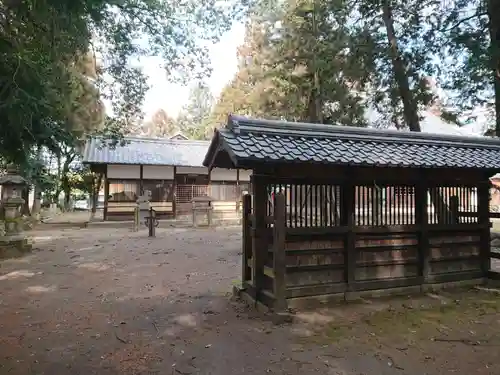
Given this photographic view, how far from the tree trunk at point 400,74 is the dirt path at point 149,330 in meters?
6.88

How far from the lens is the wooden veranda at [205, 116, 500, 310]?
5.16m

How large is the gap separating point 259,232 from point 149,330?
1937mm

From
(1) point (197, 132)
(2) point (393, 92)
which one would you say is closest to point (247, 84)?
(2) point (393, 92)

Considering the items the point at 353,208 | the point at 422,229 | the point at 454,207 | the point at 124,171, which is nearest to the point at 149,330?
the point at 353,208

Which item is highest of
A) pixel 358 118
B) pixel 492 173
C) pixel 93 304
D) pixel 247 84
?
pixel 247 84

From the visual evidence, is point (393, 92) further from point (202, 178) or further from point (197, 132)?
point (197, 132)

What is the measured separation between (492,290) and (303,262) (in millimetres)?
3507

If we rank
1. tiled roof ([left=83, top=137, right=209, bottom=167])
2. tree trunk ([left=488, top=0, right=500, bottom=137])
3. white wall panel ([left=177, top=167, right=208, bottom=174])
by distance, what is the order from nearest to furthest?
tree trunk ([left=488, top=0, right=500, bottom=137]) < tiled roof ([left=83, top=137, right=209, bottom=167]) < white wall panel ([left=177, top=167, right=208, bottom=174])

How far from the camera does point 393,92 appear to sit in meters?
11.7

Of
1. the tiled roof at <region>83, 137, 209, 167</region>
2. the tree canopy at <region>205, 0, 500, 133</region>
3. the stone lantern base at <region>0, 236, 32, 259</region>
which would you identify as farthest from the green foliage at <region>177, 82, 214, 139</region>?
the stone lantern base at <region>0, 236, 32, 259</region>

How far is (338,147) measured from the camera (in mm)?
5492

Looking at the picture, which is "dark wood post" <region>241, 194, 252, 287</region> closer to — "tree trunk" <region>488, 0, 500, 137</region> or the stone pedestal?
"tree trunk" <region>488, 0, 500, 137</region>

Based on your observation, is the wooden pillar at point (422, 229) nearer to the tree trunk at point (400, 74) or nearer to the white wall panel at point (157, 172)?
the tree trunk at point (400, 74)

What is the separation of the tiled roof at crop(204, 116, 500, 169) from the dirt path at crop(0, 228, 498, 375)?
84.6 inches
